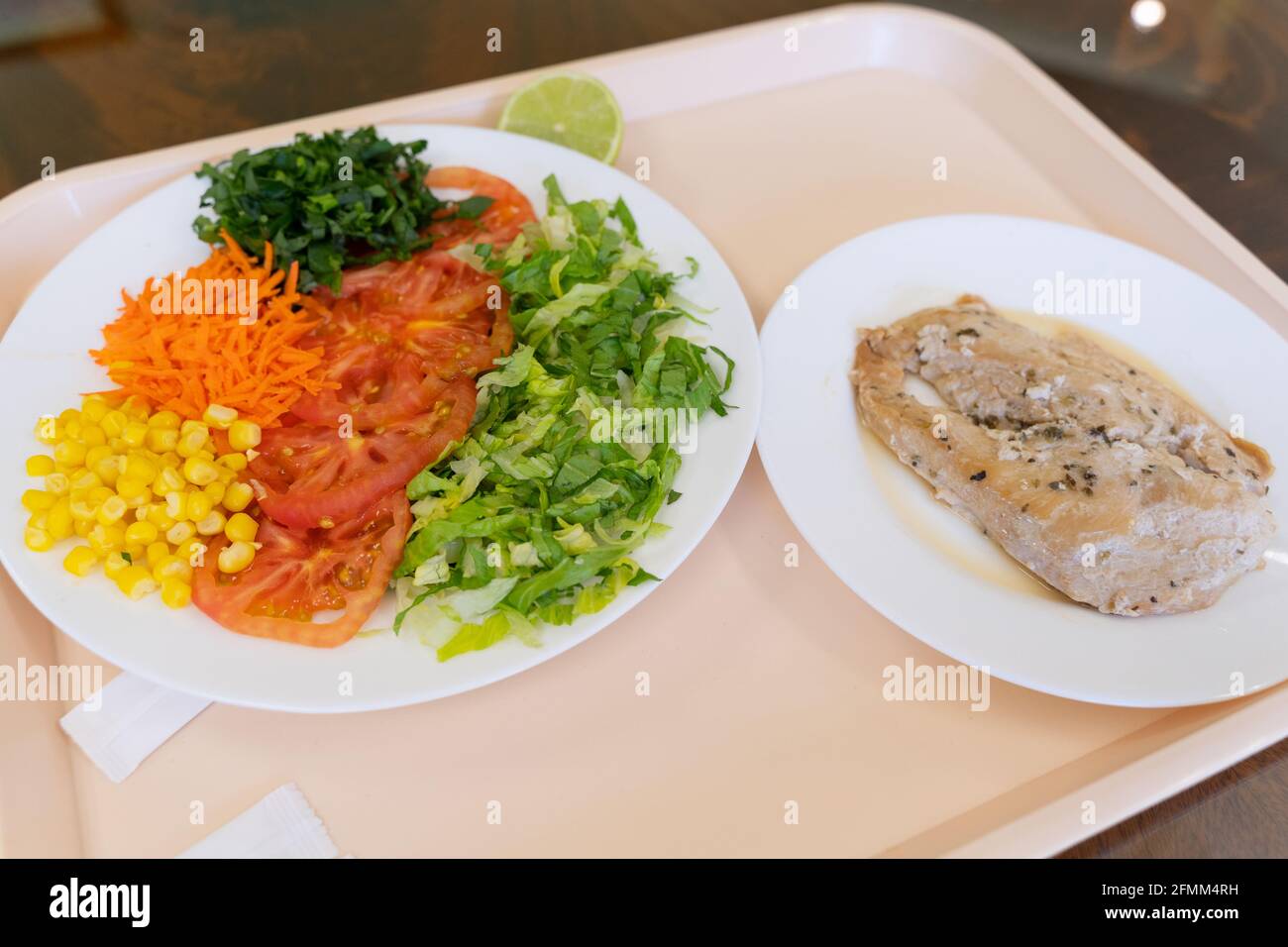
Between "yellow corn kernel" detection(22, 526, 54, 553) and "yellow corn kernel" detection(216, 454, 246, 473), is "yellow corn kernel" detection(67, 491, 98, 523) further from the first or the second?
"yellow corn kernel" detection(216, 454, 246, 473)

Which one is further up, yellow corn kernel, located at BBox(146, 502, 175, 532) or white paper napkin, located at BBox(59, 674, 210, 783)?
yellow corn kernel, located at BBox(146, 502, 175, 532)

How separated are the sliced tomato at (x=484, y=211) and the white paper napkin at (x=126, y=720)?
4.14ft

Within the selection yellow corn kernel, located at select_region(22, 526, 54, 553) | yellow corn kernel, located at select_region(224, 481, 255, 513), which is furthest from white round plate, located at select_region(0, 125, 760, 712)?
yellow corn kernel, located at select_region(224, 481, 255, 513)

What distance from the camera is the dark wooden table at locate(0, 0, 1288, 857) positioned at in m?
3.16

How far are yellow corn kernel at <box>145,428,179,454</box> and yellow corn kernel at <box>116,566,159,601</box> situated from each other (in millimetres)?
272

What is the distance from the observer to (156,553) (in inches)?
73.6

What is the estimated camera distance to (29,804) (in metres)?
1.72

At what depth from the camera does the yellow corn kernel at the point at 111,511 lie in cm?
186

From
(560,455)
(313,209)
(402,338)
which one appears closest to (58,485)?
(402,338)

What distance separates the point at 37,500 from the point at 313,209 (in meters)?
0.93

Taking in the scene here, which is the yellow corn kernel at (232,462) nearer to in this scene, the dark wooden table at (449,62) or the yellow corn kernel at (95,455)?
the yellow corn kernel at (95,455)

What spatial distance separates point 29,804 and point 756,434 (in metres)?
1.60
